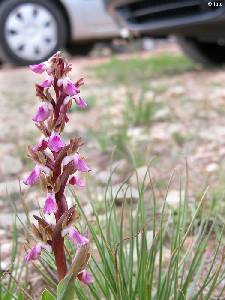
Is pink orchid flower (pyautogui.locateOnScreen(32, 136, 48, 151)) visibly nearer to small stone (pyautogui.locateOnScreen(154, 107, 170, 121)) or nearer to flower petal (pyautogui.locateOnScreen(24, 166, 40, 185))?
flower petal (pyautogui.locateOnScreen(24, 166, 40, 185))

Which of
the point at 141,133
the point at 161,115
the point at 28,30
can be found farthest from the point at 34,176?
the point at 28,30

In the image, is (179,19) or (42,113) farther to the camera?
(179,19)

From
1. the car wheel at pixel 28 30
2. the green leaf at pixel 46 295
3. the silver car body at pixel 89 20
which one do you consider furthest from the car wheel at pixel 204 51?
the green leaf at pixel 46 295

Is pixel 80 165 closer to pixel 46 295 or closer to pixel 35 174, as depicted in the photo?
pixel 35 174

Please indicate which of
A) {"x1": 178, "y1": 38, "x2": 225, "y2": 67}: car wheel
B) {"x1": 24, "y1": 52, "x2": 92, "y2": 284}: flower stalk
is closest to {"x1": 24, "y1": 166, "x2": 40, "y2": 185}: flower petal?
{"x1": 24, "y1": 52, "x2": 92, "y2": 284}: flower stalk

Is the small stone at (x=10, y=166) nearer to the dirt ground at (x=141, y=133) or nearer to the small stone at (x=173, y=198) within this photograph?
the dirt ground at (x=141, y=133)

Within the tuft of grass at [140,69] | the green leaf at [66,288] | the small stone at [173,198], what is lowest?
the tuft of grass at [140,69]
